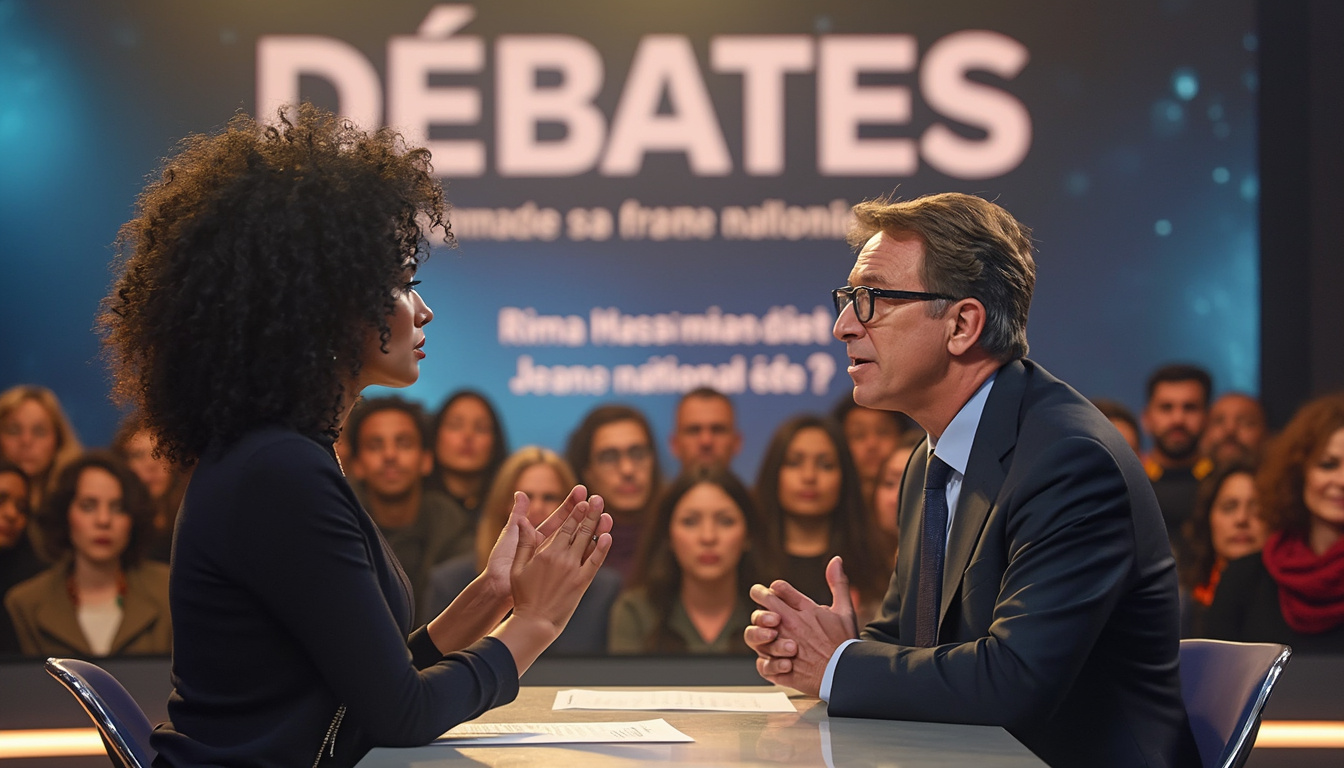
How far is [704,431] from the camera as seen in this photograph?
504 cm

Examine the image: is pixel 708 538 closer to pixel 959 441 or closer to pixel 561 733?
pixel 959 441

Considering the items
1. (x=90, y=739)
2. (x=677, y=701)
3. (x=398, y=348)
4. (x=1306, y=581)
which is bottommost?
(x=90, y=739)

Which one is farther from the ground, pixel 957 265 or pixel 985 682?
pixel 957 265

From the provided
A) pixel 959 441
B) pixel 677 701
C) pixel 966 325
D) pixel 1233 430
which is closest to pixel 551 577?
pixel 677 701

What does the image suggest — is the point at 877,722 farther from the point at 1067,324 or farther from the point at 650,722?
the point at 1067,324

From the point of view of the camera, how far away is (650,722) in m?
1.71

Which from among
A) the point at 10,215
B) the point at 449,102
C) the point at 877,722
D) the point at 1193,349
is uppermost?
the point at 449,102

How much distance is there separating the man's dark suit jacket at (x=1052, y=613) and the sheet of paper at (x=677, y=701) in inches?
6.2

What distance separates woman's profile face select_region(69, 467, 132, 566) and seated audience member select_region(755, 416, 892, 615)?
8.93ft

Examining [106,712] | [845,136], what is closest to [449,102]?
[845,136]

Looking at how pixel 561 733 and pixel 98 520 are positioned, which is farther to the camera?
pixel 98 520

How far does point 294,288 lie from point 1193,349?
438 cm

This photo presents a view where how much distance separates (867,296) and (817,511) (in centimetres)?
277

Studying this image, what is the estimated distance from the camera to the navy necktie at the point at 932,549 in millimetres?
1994
